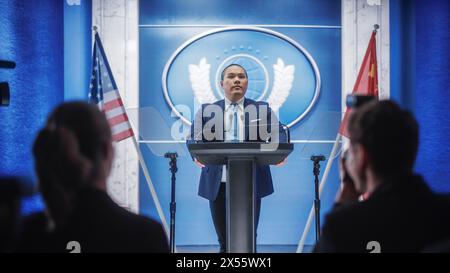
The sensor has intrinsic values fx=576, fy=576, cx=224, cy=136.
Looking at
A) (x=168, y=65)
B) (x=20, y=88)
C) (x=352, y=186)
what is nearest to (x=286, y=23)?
(x=168, y=65)

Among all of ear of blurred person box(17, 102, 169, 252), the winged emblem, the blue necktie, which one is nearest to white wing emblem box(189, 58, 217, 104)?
the winged emblem

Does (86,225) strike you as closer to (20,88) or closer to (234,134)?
(234,134)

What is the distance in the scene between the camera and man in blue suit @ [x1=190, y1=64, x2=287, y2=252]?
2.31 meters

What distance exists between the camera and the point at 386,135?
61.4 inches

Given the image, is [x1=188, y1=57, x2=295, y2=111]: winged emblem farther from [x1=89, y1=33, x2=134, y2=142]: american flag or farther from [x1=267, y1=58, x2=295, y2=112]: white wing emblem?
[x1=89, y1=33, x2=134, y2=142]: american flag

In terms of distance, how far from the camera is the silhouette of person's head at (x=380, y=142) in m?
1.56

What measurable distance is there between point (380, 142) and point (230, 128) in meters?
1.02

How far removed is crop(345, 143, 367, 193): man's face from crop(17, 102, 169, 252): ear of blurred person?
54cm

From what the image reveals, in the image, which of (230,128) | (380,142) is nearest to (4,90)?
(230,128)

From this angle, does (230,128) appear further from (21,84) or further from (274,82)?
(274,82)

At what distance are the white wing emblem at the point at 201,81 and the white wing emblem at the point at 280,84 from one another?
0.39 meters

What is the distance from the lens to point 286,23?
368cm

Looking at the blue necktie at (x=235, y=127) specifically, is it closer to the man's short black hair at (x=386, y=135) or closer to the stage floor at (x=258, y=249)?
the man's short black hair at (x=386, y=135)

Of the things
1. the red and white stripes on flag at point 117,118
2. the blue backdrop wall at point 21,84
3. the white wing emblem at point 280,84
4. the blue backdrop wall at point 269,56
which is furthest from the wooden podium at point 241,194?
the white wing emblem at point 280,84
